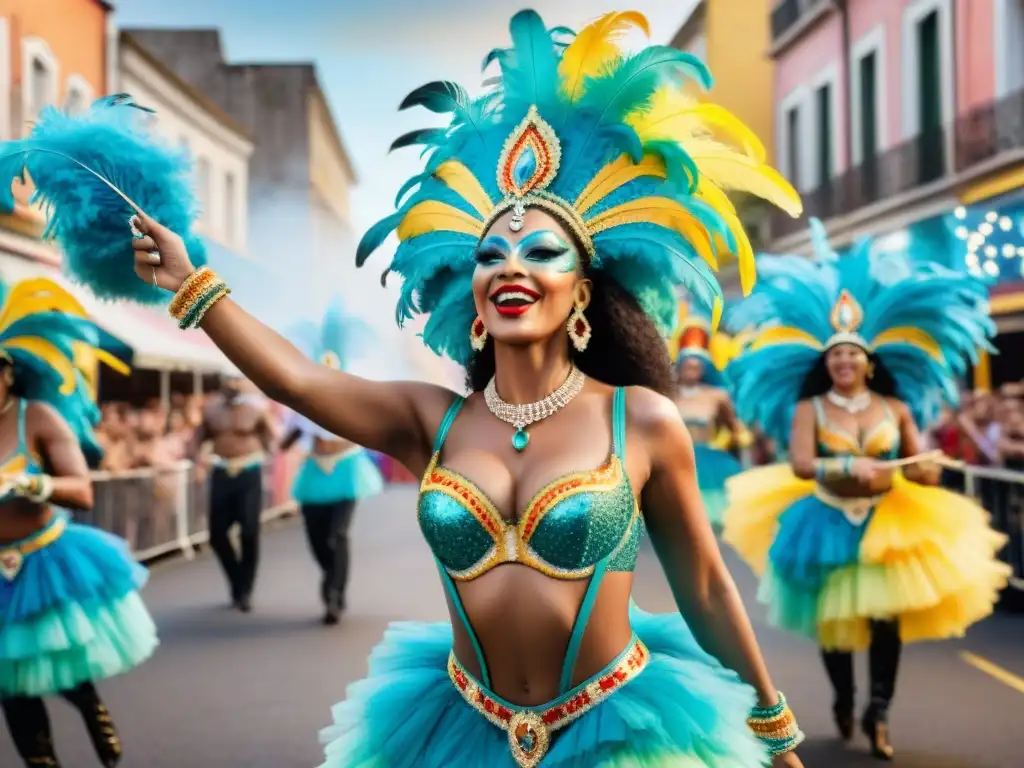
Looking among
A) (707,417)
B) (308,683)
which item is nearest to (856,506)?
(308,683)

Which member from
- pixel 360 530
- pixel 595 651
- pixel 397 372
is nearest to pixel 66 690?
pixel 397 372

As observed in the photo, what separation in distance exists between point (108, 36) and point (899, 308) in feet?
51.6

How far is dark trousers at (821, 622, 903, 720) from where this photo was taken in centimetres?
636

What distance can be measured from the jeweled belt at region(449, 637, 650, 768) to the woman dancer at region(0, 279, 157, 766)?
10.2 ft

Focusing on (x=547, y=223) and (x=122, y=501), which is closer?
(x=547, y=223)

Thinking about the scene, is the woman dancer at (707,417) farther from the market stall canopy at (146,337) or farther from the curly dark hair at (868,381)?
the curly dark hair at (868,381)

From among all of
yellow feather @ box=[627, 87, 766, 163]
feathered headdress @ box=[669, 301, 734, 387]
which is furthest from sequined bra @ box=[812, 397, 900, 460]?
feathered headdress @ box=[669, 301, 734, 387]

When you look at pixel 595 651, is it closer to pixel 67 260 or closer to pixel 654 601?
pixel 67 260

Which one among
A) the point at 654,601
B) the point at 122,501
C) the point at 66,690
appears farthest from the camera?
the point at 122,501

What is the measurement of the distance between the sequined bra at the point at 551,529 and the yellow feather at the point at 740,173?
776mm

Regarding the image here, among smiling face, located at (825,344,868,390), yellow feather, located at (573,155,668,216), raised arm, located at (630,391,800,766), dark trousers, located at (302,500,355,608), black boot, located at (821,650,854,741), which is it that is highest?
yellow feather, located at (573,155,668,216)

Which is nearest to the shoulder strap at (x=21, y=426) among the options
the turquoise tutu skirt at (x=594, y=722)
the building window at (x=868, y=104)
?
the turquoise tutu skirt at (x=594, y=722)

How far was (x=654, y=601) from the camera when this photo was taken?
35.5 feet

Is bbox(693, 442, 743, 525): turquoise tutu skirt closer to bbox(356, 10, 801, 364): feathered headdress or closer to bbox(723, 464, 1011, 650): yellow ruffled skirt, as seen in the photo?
bbox(723, 464, 1011, 650): yellow ruffled skirt
